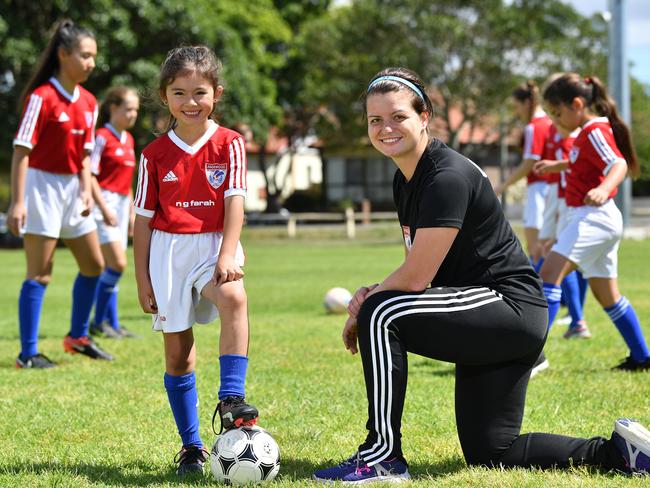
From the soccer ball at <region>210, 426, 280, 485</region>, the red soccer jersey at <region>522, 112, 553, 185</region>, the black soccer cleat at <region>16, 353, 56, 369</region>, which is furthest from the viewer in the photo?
the red soccer jersey at <region>522, 112, 553, 185</region>

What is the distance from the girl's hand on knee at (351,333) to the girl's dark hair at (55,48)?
398cm

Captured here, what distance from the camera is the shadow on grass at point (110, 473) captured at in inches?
154

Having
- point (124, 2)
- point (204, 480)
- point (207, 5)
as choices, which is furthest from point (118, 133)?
point (207, 5)

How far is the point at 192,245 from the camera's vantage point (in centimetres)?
421

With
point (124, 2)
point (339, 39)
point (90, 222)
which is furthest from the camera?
point (339, 39)

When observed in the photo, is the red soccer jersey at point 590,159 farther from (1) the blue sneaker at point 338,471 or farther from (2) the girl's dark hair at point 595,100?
(1) the blue sneaker at point 338,471

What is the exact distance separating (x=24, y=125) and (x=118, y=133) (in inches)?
89.6

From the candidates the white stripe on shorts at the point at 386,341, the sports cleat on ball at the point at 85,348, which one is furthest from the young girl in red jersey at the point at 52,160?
the white stripe on shorts at the point at 386,341

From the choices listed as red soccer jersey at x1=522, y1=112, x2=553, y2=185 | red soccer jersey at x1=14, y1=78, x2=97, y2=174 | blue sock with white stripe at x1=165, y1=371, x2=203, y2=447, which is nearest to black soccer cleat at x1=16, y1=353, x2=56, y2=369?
red soccer jersey at x1=14, y1=78, x2=97, y2=174

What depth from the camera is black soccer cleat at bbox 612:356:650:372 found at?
6.53 meters

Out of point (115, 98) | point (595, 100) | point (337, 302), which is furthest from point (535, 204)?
point (115, 98)

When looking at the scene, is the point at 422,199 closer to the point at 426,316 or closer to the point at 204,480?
the point at 426,316

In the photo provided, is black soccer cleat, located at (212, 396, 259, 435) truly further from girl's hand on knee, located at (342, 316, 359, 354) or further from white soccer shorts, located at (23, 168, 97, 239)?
white soccer shorts, located at (23, 168, 97, 239)

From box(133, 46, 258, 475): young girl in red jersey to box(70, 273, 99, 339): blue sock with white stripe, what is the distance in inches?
140
